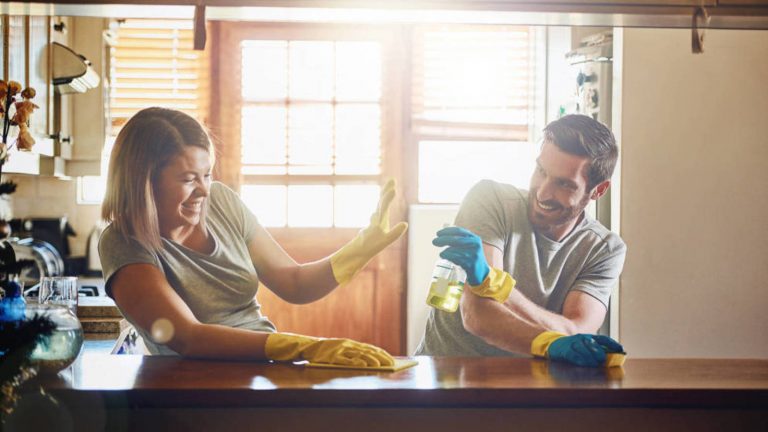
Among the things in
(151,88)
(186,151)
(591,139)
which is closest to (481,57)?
(151,88)

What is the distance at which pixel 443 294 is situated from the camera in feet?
7.40

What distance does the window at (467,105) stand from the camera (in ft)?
14.6

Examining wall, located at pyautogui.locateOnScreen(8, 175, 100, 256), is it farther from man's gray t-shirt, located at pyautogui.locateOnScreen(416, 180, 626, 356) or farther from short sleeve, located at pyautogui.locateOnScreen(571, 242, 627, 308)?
short sleeve, located at pyautogui.locateOnScreen(571, 242, 627, 308)

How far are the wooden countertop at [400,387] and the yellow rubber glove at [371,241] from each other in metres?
0.53

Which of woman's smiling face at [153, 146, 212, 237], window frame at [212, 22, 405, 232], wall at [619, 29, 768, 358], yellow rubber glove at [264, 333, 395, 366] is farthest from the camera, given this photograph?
window frame at [212, 22, 405, 232]

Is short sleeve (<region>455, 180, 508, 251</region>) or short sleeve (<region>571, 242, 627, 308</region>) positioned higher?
short sleeve (<region>455, 180, 508, 251</region>)

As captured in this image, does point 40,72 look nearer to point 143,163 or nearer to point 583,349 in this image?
point 143,163

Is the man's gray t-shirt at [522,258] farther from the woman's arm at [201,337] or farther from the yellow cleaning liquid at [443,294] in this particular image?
the woman's arm at [201,337]

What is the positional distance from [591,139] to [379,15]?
0.90m

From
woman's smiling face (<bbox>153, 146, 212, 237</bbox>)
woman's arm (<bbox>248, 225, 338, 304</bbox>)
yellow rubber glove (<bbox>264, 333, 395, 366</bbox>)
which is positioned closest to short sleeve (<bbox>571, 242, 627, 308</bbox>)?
woman's arm (<bbox>248, 225, 338, 304</bbox>)

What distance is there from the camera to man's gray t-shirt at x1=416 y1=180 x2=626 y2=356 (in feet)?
8.21

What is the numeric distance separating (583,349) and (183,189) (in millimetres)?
1109

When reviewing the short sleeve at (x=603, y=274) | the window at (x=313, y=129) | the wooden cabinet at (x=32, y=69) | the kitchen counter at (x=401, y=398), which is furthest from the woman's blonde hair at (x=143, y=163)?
the window at (x=313, y=129)

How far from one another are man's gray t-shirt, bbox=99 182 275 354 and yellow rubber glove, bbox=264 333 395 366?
38cm
